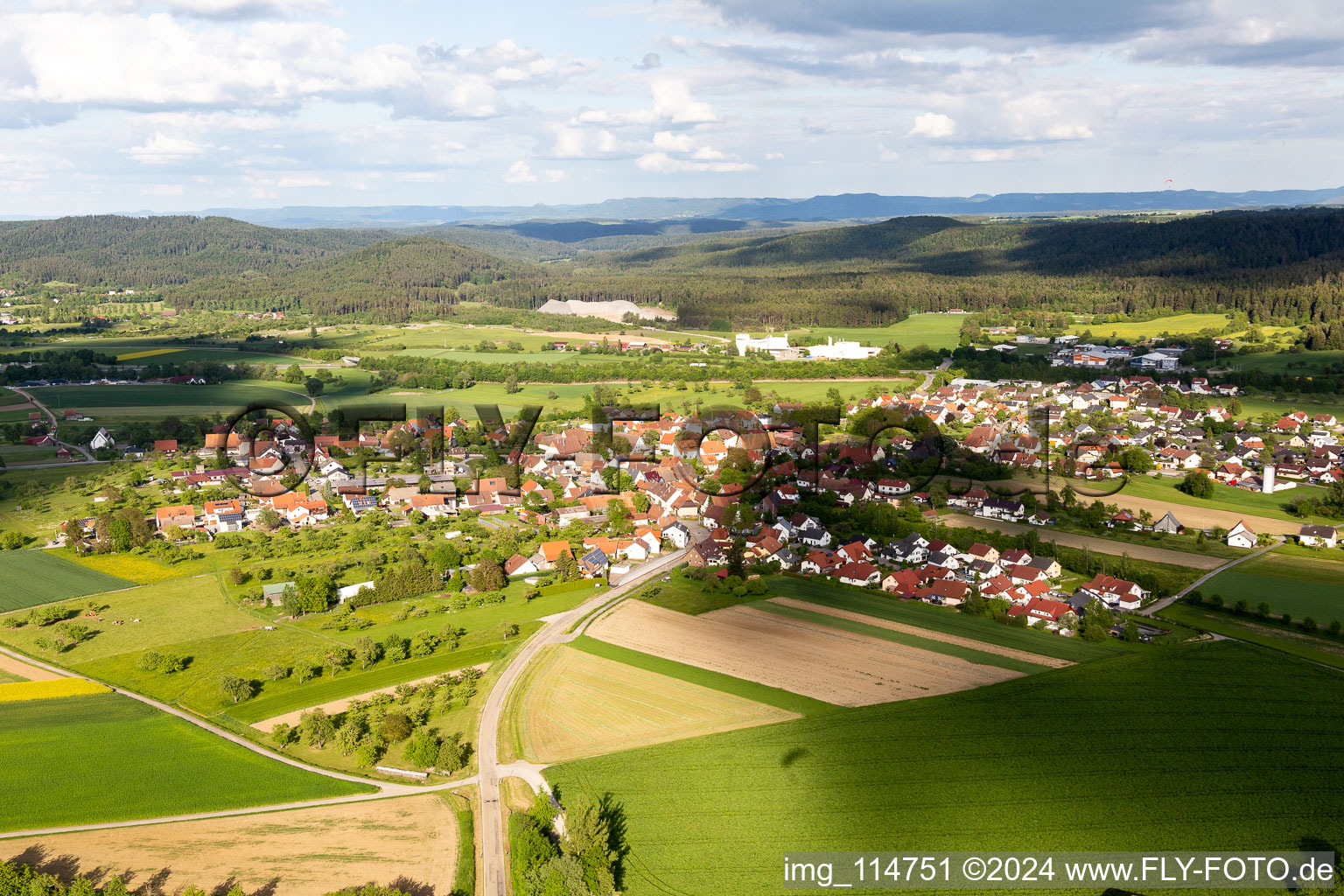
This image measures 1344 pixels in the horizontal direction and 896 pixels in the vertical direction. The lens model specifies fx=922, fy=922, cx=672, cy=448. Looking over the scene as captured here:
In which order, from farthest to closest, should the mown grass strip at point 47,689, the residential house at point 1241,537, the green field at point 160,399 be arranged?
the green field at point 160,399, the residential house at point 1241,537, the mown grass strip at point 47,689

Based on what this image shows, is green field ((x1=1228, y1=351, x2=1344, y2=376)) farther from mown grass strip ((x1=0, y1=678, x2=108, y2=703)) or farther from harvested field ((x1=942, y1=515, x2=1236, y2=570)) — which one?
mown grass strip ((x1=0, y1=678, x2=108, y2=703))

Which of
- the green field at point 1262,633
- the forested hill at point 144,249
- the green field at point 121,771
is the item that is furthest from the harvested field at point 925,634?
the forested hill at point 144,249

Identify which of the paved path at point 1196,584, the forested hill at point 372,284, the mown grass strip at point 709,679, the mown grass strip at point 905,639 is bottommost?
the mown grass strip at point 709,679

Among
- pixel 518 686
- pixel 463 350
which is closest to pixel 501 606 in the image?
pixel 518 686

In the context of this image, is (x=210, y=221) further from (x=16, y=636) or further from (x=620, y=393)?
(x=16, y=636)

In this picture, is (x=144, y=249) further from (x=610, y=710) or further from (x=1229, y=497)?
(x=1229, y=497)

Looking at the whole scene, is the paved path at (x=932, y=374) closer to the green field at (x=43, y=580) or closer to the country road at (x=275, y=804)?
the green field at (x=43, y=580)
